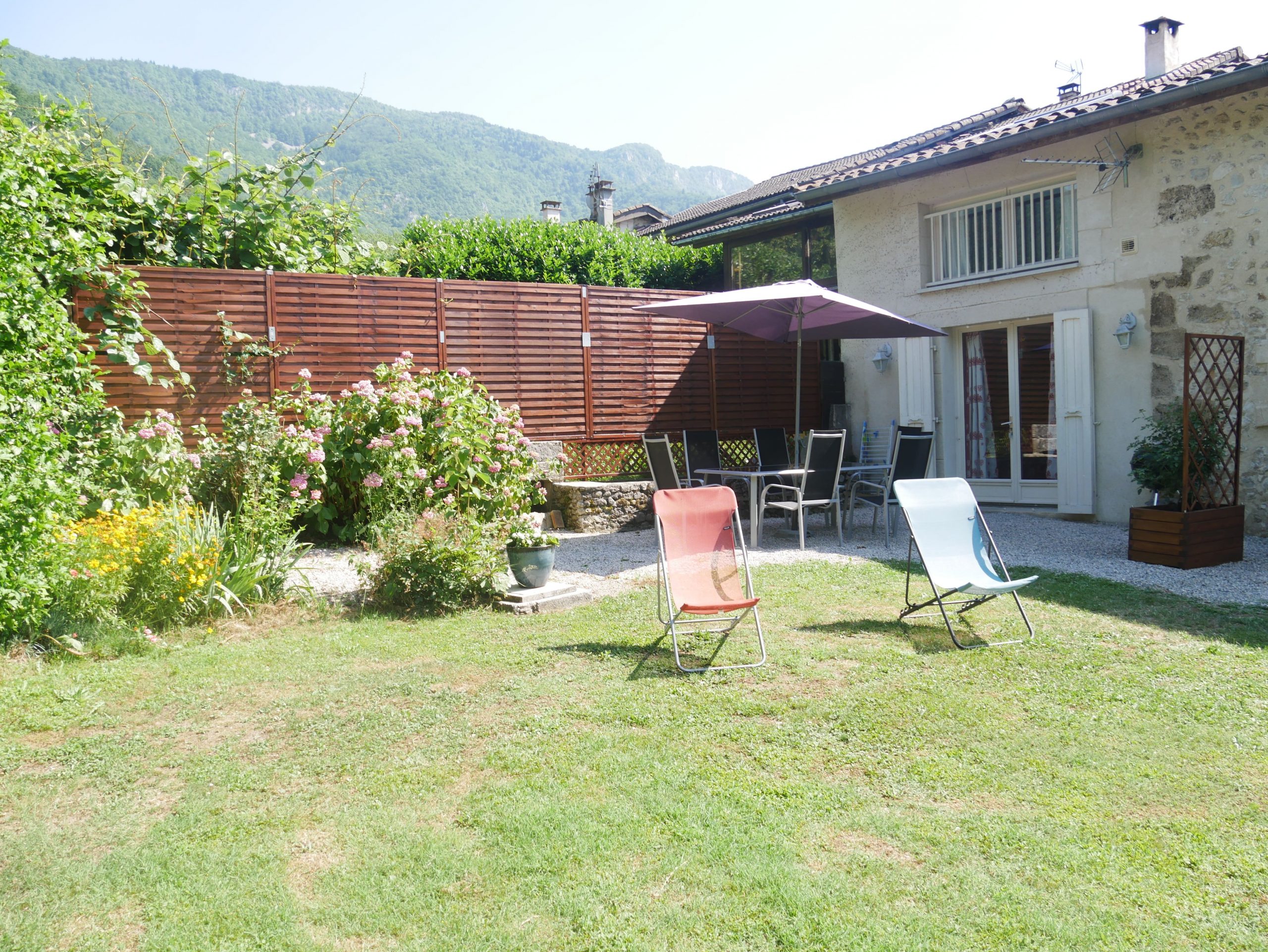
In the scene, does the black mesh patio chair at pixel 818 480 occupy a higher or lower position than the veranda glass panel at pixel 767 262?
lower

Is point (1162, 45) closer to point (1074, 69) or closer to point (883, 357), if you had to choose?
point (1074, 69)

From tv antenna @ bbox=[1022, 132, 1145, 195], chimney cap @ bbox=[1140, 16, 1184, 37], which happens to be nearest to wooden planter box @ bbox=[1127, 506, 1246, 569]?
tv antenna @ bbox=[1022, 132, 1145, 195]

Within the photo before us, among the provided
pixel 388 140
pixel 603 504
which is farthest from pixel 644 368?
pixel 388 140

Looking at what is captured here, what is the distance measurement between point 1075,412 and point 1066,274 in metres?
1.52

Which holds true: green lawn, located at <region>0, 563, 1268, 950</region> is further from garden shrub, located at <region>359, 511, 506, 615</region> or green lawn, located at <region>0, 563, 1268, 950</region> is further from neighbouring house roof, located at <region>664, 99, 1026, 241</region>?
neighbouring house roof, located at <region>664, 99, 1026, 241</region>

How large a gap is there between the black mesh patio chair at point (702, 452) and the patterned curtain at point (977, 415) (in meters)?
3.23

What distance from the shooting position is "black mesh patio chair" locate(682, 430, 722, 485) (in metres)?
10.6

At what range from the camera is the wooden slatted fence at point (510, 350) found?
8656 mm

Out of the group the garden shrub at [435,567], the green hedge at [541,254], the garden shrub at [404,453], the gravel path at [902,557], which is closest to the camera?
the garden shrub at [435,567]

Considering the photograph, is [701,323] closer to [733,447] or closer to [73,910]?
[733,447]

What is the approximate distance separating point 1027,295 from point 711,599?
7224mm

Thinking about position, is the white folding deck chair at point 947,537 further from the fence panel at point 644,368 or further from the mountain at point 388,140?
the mountain at point 388,140

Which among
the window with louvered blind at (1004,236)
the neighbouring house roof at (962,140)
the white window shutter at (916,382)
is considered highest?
the neighbouring house roof at (962,140)

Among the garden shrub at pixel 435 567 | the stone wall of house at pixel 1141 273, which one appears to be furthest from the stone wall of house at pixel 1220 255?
the garden shrub at pixel 435 567
